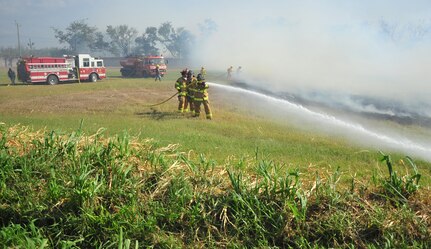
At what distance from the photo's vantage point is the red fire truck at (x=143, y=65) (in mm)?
35719

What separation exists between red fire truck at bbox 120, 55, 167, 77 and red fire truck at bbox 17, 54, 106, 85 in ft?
19.1

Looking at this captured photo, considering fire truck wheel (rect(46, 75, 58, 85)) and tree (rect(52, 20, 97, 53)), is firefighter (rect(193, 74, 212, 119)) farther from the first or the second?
tree (rect(52, 20, 97, 53))

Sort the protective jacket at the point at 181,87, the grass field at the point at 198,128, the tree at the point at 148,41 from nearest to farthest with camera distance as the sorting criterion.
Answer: the grass field at the point at 198,128 → the protective jacket at the point at 181,87 → the tree at the point at 148,41

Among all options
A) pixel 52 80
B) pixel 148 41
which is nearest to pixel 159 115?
pixel 52 80

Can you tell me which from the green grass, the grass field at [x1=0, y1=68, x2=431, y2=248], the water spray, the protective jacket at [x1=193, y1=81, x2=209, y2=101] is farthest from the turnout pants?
the green grass

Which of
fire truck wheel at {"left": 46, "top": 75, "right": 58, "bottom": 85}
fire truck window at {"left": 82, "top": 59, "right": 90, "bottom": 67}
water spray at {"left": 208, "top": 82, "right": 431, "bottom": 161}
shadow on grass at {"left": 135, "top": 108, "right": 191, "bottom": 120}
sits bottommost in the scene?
fire truck wheel at {"left": 46, "top": 75, "right": 58, "bottom": 85}

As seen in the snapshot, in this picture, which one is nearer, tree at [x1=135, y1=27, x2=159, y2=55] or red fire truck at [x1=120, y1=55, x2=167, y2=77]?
red fire truck at [x1=120, y1=55, x2=167, y2=77]

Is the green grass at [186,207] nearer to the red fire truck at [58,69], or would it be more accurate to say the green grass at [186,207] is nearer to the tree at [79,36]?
the red fire truck at [58,69]

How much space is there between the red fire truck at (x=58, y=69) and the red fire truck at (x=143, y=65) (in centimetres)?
581

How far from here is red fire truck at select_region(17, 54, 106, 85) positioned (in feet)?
84.3

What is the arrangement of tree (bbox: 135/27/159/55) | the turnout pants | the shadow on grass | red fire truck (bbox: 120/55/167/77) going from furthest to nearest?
tree (bbox: 135/27/159/55), red fire truck (bbox: 120/55/167/77), the shadow on grass, the turnout pants

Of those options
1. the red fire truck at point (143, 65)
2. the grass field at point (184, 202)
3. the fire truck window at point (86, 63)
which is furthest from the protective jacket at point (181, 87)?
the red fire truck at point (143, 65)

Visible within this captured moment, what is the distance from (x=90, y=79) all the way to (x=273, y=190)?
94.7ft

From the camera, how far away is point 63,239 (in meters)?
3.32
